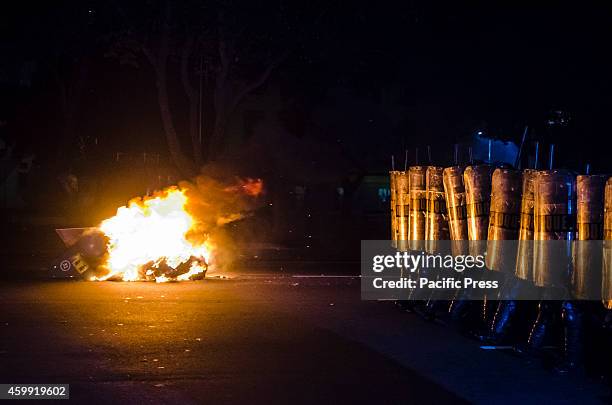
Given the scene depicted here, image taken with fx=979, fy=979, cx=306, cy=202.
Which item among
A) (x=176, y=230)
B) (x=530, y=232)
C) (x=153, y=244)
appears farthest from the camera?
(x=176, y=230)

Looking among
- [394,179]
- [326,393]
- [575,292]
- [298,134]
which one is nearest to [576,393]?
[575,292]

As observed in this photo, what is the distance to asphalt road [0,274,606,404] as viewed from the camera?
29.5ft

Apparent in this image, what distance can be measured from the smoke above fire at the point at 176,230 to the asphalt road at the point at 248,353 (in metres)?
1.80

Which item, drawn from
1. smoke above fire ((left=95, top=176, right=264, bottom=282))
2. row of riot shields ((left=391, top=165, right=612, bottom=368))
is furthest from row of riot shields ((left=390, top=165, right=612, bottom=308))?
smoke above fire ((left=95, top=176, right=264, bottom=282))

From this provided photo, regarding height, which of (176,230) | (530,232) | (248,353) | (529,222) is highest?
(529,222)

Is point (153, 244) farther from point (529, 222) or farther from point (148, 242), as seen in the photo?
point (529, 222)

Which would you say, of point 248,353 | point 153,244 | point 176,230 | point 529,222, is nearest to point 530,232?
point 529,222

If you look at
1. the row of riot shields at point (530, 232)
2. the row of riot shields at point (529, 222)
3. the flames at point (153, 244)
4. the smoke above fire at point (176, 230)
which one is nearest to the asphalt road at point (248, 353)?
the row of riot shields at point (530, 232)

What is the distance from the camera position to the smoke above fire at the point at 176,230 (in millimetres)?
17141

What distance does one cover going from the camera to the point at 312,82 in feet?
106

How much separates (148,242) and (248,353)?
725cm

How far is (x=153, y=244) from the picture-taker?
1748 centimetres

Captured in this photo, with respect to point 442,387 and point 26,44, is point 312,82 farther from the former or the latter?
point 442,387

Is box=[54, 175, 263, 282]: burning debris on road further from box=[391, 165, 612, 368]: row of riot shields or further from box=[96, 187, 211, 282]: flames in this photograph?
box=[391, 165, 612, 368]: row of riot shields
